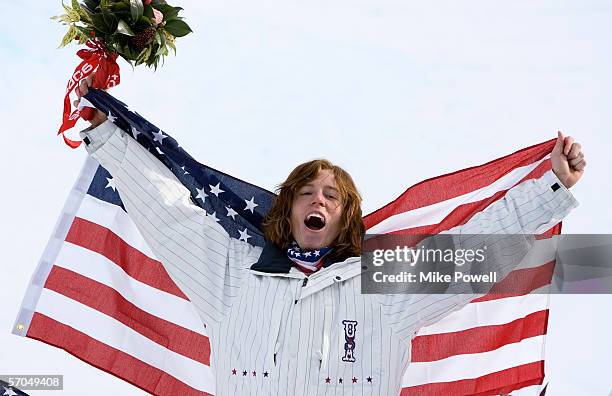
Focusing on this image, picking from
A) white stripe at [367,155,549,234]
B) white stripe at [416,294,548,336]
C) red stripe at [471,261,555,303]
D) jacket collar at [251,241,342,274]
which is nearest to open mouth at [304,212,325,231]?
jacket collar at [251,241,342,274]

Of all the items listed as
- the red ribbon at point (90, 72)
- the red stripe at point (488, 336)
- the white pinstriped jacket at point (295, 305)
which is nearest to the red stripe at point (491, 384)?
the red stripe at point (488, 336)

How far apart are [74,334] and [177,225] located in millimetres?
1300

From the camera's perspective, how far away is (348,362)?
15.7ft

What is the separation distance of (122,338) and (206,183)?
111cm

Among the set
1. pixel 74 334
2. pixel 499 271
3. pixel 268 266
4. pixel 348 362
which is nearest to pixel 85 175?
pixel 74 334

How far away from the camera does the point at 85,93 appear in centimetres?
548

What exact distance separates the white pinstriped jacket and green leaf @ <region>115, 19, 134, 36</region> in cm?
86

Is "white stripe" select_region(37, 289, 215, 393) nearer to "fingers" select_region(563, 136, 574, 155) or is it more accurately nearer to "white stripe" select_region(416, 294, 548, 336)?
"white stripe" select_region(416, 294, 548, 336)

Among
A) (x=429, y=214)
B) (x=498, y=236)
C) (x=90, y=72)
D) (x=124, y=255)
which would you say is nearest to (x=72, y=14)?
(x=90, y=72)

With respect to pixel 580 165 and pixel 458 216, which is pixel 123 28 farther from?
pixel 580 165

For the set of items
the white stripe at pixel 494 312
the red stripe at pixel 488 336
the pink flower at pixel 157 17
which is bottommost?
the red stripe at pixel 488 336

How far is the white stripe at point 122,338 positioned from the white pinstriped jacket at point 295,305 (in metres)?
0.84

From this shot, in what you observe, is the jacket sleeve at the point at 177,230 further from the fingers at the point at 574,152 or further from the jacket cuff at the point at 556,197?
the fingers at the point at 574,152

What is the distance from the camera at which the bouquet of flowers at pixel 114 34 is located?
5.33 meters
